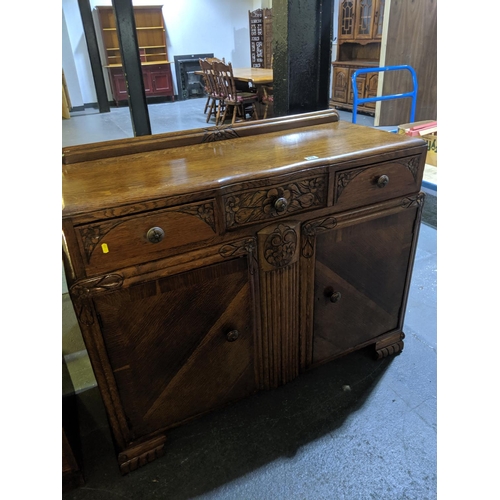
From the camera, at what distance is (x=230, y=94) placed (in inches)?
210

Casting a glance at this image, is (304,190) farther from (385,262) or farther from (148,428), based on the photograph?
(148,428)

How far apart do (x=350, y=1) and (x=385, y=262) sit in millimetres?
5964

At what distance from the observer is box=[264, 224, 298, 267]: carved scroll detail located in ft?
3.65

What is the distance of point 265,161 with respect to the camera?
3.58 feet

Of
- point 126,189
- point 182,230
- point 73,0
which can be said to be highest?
point 73,0

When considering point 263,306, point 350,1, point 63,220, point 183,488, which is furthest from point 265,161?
point 350,1

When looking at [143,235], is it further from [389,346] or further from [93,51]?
[93,51]

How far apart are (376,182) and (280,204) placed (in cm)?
35

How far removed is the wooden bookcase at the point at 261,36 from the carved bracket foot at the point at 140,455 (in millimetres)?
7261

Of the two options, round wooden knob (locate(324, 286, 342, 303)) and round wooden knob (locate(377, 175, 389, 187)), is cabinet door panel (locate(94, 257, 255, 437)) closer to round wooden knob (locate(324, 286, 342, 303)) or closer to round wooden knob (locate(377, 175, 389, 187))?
round wooden knob (locate(324, 286, 342, 303))

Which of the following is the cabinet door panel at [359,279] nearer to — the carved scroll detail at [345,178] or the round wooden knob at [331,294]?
the round wooden knob at [331,294]

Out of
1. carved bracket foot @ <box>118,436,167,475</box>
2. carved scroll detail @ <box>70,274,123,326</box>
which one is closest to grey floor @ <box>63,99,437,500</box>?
carved bracket foot @ <box>118,436,167,475</box>

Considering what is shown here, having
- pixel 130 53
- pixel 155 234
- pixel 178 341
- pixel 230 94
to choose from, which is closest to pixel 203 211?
pixel 155 234

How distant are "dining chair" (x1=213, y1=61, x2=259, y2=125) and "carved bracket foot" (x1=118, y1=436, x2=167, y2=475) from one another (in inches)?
181
